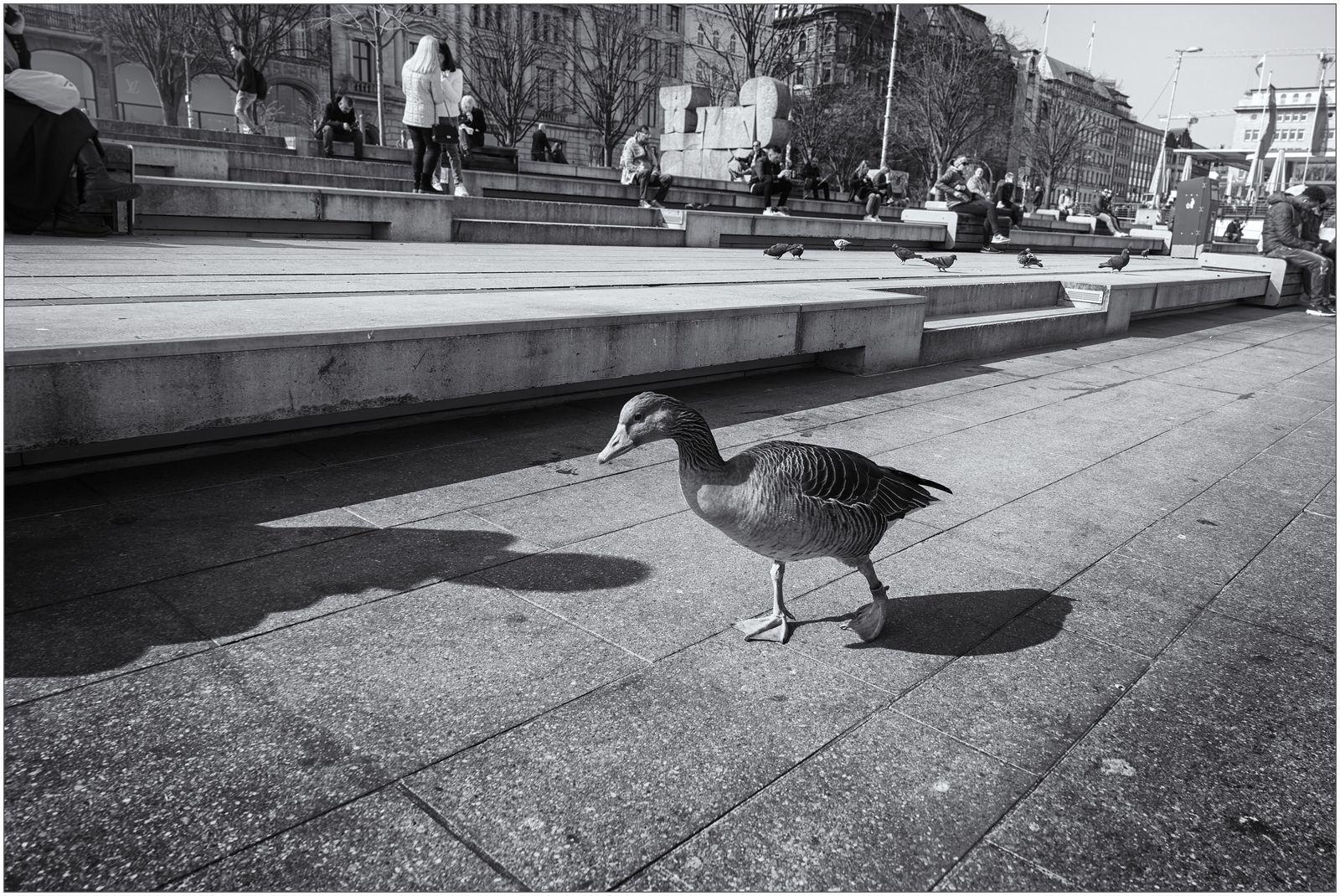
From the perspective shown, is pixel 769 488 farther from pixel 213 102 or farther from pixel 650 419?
pixel 213 102

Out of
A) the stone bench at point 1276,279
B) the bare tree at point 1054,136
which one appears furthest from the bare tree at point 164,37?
the bare tree at point 1054,136

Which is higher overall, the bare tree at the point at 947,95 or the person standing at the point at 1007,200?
the bare tree at the point at 947,95

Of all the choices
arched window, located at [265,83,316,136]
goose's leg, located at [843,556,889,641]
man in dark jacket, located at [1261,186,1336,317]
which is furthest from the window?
goose's leg, located at [843,556,889,641]

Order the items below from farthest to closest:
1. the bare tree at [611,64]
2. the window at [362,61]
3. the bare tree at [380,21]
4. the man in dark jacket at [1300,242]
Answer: the window at [362,61]
the bare tree at [611,64]
the bare tree at [380,21]
the man in dark jacket at [1300,242]

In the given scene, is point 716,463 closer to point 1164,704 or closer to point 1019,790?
point 1019,790

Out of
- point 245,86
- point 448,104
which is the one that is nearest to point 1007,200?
point 448,104

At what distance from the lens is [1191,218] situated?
29797 mm

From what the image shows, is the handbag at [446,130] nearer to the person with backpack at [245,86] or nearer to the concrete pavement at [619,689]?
the person with backpack at [245,86]

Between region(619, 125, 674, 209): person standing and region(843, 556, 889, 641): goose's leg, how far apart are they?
56.4 ft

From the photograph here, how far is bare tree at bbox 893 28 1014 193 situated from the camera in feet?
149

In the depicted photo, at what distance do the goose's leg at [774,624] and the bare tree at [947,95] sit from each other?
4544 cm

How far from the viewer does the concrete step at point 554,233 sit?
12.3 m

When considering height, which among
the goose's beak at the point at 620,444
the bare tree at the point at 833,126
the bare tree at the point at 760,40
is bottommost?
the goose's beak at the point at 620,444

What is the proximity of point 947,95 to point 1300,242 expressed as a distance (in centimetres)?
2990
